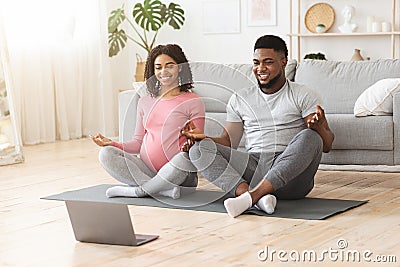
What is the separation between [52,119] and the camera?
7.27 meters

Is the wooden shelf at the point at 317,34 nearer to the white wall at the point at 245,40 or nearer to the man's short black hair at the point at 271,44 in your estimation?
the white wall at the point at 245,40

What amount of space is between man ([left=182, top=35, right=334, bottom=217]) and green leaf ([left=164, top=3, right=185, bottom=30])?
3.89m

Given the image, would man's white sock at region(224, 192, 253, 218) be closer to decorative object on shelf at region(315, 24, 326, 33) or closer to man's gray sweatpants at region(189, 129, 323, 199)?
man's gray sweatpants at region(189, 129, 323, 199)

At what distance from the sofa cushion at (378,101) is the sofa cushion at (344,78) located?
422mm

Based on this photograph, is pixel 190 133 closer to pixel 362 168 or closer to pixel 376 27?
pixel 362 168

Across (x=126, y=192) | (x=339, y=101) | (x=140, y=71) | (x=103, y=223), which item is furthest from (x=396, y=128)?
(x=140, y=71)

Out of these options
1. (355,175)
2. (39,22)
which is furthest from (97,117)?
(355,175)

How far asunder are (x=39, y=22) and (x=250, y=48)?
2.07m

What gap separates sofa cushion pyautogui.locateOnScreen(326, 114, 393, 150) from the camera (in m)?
4.54

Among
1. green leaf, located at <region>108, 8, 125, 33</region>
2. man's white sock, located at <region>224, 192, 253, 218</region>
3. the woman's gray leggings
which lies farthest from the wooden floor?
green leaf, located at <region>108, 8, 125, 33</region>

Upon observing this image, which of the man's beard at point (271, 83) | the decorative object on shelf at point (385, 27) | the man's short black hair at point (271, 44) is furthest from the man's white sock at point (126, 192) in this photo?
the decorative object on shelf at point (385, 27)

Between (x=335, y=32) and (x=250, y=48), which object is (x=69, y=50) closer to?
(x=250, y=48)

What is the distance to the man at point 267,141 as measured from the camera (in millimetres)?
3771

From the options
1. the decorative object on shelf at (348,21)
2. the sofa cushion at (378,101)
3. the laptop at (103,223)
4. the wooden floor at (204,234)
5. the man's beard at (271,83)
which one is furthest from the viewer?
the decorative object on shelf at (348,21)
